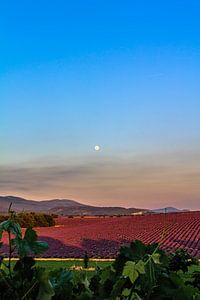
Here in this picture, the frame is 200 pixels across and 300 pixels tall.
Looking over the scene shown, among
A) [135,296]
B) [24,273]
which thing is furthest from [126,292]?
[24,273]

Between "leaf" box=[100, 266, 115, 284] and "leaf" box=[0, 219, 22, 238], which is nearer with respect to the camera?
"leaf" box=[0, 219, 22, 238]

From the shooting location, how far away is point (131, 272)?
1086 millimetres

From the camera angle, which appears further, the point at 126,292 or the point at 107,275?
the point at 107,275

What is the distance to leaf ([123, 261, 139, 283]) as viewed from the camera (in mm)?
1073

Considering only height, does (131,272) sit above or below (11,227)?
below

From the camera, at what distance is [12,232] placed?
1150mm

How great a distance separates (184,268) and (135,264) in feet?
6.64

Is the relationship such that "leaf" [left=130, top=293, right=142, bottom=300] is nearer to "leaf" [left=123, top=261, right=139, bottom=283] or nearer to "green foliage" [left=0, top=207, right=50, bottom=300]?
"leaf" [left=123, top=261, right=139, bottom=283]

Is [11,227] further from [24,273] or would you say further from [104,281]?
[104,281]

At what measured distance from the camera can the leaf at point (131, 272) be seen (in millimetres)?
1073

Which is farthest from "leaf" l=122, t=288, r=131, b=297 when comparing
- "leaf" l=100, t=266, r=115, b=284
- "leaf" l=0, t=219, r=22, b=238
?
"leaf" l=0, t=219, r=22, b=238

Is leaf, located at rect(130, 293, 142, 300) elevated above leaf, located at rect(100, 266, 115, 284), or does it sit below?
below

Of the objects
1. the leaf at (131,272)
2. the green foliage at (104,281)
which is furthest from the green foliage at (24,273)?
the leaf at (131,272)

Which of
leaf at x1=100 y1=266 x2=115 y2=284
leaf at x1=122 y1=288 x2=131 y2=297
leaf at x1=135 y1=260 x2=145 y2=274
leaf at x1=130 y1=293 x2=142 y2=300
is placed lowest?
leaf at x1=130 y1=293 x2=142 y2=300
